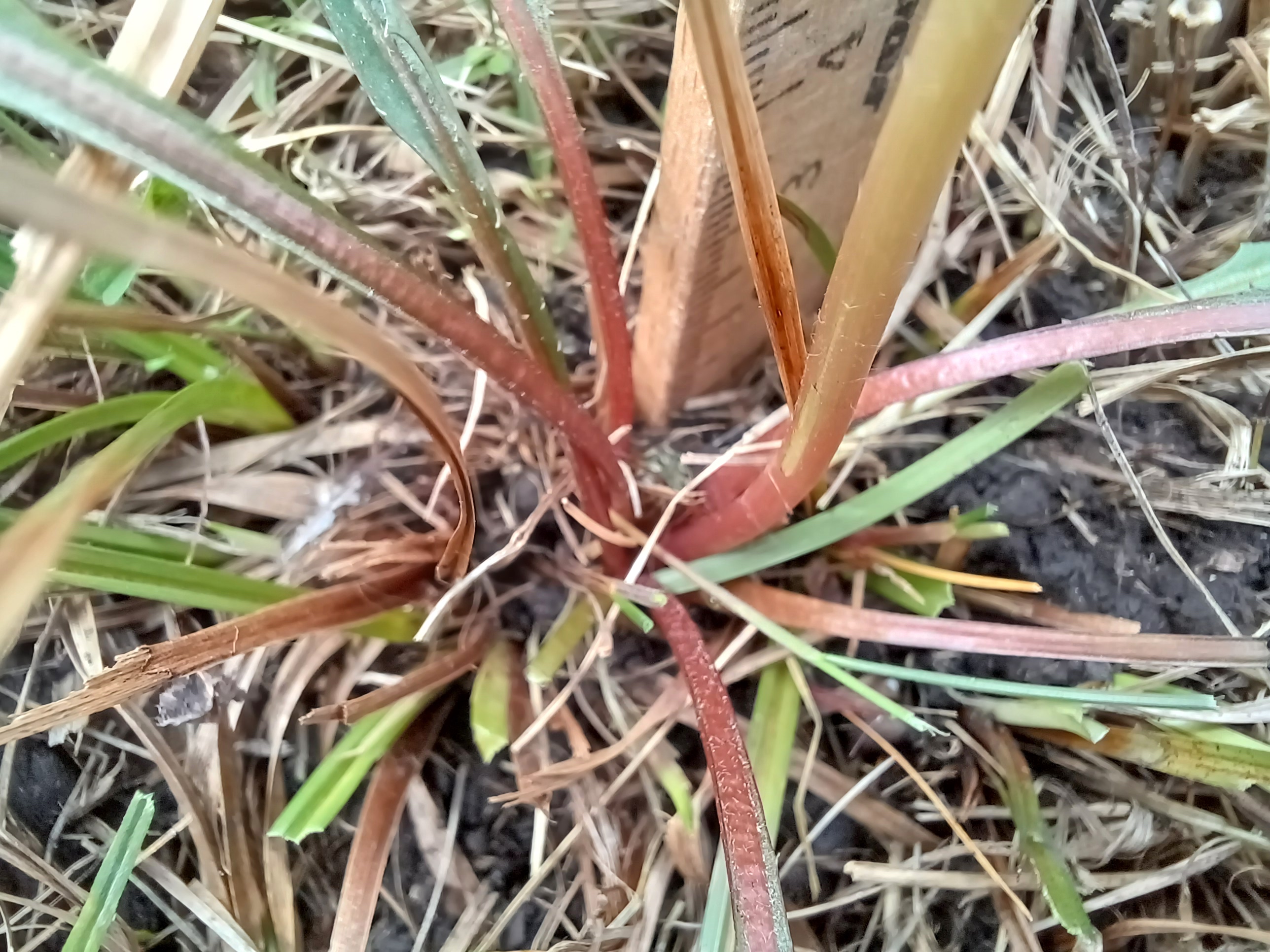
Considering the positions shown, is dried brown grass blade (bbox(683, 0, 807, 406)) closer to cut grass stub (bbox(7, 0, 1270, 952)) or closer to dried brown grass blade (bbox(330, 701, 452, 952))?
cut grass stub (bbox(7, 0, 1270, 952))

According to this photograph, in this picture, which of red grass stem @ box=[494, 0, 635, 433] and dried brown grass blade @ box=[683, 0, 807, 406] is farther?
red grass stem @ box=[494, 0, 635, 433]

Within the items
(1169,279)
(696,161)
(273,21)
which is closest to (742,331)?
(696,161)

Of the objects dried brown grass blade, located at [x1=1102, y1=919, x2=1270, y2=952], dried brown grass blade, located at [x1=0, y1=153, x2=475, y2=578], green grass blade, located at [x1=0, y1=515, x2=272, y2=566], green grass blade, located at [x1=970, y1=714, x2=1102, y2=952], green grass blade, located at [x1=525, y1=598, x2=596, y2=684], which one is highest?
dried brown grass blade, located at [x1=0, y1=153, x2=475, y2=578]

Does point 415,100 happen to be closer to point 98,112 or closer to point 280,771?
point 98,112

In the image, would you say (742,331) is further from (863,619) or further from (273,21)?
(273,21)

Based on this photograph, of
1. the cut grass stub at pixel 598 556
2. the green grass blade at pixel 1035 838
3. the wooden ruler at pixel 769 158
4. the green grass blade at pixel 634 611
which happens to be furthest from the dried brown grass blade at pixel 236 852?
the green grass blade at pixel 1035 838

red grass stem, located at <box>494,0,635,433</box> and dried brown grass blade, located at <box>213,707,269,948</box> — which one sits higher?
red grass stem, located at <box>494,0,635,433</box>

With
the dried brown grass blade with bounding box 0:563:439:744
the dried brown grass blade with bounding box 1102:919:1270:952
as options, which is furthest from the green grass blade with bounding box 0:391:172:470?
the dried brown grass blade with bounding box 1102:919:1270:952
